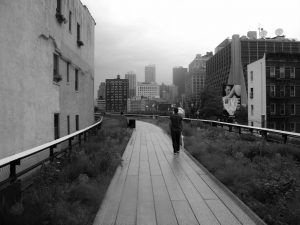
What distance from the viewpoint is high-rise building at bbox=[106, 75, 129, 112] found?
4931 inches

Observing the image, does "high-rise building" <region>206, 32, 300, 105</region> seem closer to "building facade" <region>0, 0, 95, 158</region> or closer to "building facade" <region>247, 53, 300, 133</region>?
"building facade" <region>247, 53, 300, 133</region>

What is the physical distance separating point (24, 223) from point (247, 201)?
3915 mm

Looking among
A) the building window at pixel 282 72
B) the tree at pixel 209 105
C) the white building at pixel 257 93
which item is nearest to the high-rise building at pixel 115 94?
the tree at pixel 209 105

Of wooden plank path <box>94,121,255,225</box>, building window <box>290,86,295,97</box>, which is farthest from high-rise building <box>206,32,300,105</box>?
wooden plank path <box>94,121,255,225</box>

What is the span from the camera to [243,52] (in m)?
122

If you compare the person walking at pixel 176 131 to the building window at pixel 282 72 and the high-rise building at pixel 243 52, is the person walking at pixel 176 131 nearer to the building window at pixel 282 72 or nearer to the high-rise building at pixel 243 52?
the building window at pixel 282 72

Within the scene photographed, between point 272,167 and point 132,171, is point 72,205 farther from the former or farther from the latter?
point 272,167

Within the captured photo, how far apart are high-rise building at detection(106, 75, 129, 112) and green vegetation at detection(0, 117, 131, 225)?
380 feet

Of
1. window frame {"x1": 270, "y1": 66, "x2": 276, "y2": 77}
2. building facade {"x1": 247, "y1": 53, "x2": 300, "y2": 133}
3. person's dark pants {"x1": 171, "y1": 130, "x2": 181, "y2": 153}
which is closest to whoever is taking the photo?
person's dark pants {"x1": 171, "y1": 130, "x2": 181, "y2": 153}

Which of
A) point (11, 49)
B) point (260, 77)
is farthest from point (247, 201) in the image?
point (260, 77)

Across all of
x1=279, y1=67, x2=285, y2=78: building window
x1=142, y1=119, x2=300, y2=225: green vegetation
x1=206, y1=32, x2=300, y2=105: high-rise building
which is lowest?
x1=142, y1=119, x2=300, y2=225: green vegetation

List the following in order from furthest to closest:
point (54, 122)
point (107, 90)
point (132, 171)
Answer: point (107, 90)
point (54, 122)
point (132, 171)

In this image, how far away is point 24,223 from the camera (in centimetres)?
449

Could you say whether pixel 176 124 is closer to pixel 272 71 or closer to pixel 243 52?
pixel 272 71
